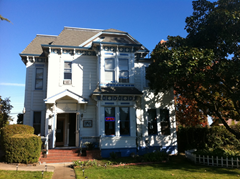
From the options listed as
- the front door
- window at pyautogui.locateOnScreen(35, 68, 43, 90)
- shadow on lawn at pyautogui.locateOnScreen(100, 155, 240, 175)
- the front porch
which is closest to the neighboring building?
window at pyautogui.locateOnScreen(35, 68, 43, 90)

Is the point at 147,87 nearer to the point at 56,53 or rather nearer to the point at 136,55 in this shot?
the point at 136,55

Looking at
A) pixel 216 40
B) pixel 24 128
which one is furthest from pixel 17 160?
pixel 216 40

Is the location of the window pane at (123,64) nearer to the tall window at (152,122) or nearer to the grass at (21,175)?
the tall window at (152,122)

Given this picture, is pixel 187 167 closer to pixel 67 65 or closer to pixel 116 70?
pixel 116 70

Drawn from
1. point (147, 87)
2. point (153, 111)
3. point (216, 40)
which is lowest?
point (153, 111)

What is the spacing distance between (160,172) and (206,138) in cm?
868

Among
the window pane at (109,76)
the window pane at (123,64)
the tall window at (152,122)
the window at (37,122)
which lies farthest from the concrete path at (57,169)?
the window pane at (123,64)

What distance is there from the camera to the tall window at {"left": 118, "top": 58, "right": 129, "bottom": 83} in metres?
15.9

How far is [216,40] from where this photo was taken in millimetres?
13250

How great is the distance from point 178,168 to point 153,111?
6.18 meters

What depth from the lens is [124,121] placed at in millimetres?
15055

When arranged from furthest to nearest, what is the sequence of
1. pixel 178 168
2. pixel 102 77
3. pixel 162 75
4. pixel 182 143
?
pixel 182 143
pixel 102 77
pixel 162 75
pixel 178 168

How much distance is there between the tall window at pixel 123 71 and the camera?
15906 millimetres

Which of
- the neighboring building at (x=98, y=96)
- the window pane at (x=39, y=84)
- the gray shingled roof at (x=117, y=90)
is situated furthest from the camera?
the window pane at (x=39, y=84)
